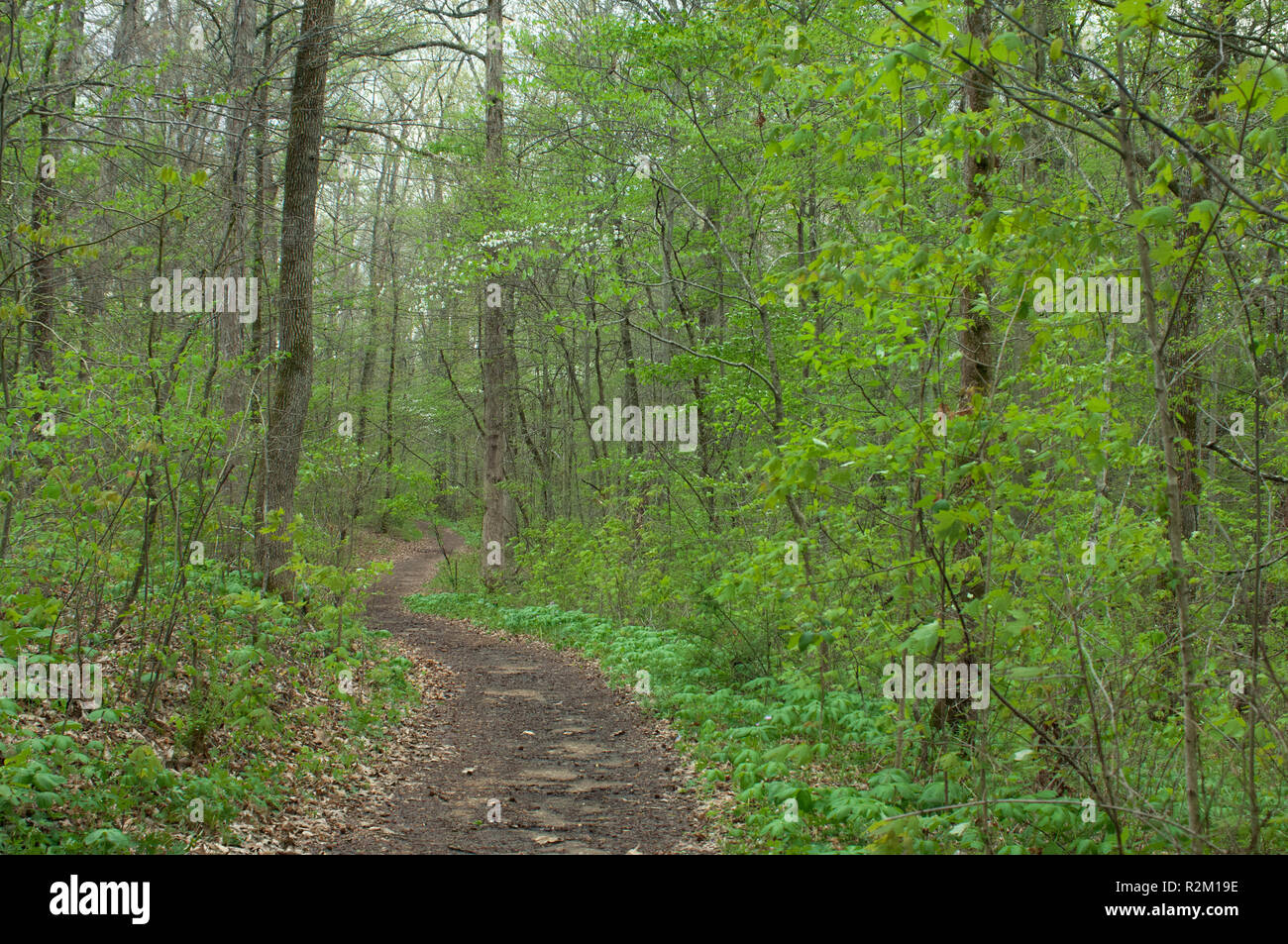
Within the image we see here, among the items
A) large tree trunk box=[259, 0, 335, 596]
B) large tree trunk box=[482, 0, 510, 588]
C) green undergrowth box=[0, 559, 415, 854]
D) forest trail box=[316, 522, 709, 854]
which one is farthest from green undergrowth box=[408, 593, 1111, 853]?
large tree trunk box=[482, 0, 510, 588]

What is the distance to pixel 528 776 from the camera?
6789 millimetres

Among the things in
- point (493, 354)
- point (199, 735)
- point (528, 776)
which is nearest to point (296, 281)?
point (199, 735)

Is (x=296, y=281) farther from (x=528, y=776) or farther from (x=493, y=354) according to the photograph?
(x=493, y=354)

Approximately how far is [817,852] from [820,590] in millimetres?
1928

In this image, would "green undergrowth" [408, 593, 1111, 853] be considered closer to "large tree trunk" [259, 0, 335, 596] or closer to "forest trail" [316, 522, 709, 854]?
"forest trail" [316, 522, 709, 854]

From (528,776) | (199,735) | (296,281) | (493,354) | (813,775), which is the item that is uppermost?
(493,354)

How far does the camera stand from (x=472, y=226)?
49.8 feet

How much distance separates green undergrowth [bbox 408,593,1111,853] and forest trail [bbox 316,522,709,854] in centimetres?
33

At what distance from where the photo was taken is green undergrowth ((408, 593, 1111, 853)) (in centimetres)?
413

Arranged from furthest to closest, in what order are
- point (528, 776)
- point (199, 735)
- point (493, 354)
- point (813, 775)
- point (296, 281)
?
point (493, 354) < point (296, 281) < point (528, 776) < point (813, 775) < point (199, 735)

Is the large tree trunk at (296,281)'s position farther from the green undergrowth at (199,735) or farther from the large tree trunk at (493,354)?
the large tree trunk at (493,354)

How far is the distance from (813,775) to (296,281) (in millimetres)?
7658

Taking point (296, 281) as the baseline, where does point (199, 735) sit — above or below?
below

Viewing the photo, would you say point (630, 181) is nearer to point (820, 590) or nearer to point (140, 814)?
point (820, 590)
